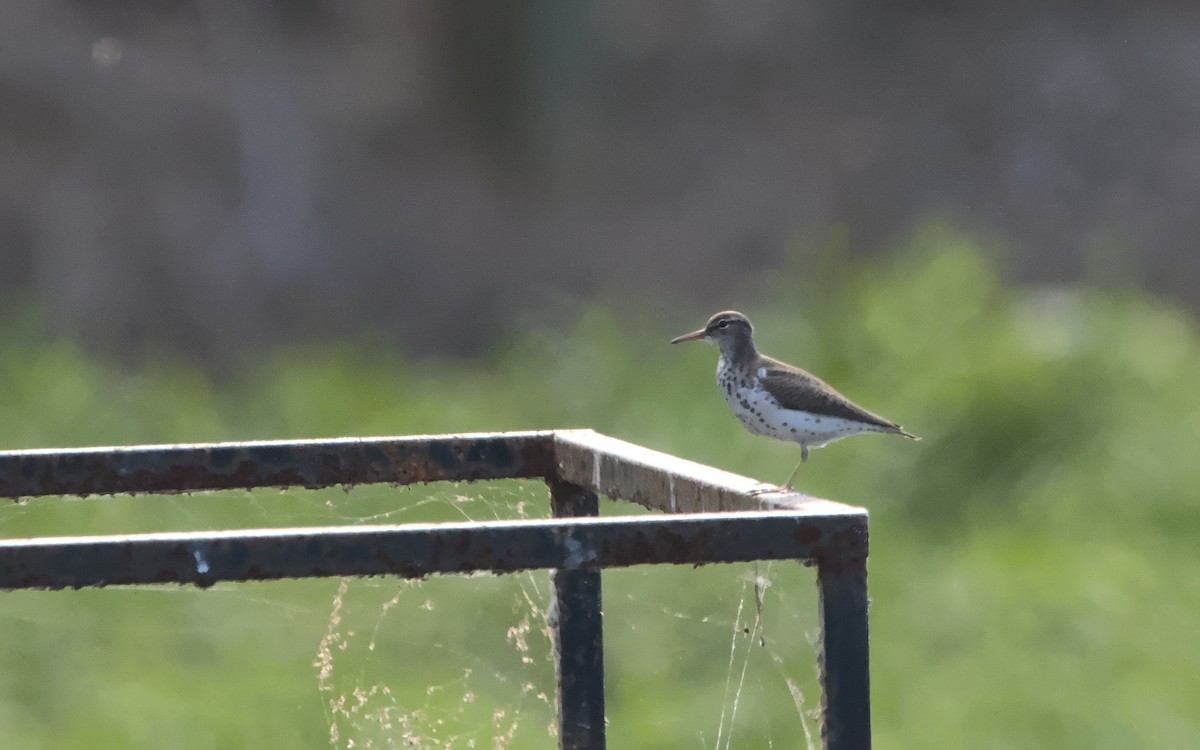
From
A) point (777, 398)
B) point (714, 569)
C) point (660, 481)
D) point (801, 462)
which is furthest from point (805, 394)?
point (714, 569)

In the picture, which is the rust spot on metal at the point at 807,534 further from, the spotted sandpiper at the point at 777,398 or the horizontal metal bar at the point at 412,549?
the spotted sandpiper at the point at 777,398

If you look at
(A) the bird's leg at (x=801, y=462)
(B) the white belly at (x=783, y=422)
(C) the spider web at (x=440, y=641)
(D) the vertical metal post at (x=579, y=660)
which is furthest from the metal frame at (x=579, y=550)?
(C) the spider web at (x=440, y=641)

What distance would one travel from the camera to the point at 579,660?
2.58m

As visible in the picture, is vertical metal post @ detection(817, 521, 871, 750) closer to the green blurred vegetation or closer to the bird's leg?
the bird's leg

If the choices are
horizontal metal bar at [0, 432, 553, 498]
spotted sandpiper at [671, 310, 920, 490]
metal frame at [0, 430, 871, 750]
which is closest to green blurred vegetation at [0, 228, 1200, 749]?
spotted sandpiper at [671, 310, 920, 490]

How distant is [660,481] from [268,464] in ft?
2.04

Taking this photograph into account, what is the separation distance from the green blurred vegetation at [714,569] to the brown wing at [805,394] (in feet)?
2.49

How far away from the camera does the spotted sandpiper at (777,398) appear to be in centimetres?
359

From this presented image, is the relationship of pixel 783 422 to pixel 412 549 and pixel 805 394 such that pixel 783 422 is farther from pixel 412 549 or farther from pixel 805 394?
pixel 412 549

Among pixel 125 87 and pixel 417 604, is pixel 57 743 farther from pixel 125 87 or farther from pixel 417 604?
pixel 125 87

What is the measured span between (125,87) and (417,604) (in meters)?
6.33

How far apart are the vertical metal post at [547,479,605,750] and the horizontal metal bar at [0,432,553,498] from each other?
23cm

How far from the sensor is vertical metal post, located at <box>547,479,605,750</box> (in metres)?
2.54

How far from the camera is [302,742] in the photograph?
216 inches
